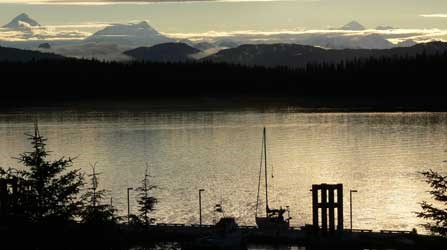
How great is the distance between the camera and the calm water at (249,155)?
5734cm

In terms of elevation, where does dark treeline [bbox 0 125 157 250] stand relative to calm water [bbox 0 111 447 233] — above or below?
above

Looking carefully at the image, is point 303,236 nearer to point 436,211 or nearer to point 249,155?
point 436,211

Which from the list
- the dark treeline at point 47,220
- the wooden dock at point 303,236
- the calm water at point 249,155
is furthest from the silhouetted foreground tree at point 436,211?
the calm water at point 249,155

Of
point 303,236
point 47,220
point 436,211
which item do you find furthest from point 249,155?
point 47,220

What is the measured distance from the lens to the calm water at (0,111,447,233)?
2258 inches

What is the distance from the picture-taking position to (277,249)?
143 ft

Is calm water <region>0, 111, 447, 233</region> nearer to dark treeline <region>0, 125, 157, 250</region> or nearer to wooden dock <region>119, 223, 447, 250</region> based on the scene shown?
wooden dock <region>119, 223, 447, 250</region>

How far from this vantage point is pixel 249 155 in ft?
310

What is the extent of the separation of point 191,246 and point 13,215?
2497 cm

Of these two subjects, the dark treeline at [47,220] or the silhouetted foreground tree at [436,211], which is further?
the silhouetted foreground tree at [436,211]

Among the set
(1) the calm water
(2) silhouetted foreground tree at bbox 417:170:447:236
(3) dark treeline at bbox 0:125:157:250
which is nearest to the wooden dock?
(1) the calm water

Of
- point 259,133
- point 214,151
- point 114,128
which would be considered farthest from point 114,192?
point 114,128

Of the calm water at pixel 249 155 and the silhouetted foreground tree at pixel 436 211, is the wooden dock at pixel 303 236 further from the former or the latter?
the silhouetted foreground tree at pixel 436 211

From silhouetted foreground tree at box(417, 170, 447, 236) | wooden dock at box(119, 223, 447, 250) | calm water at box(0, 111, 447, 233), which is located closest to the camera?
silhouetted foreground tree at box(417, 170, 447, 236)
